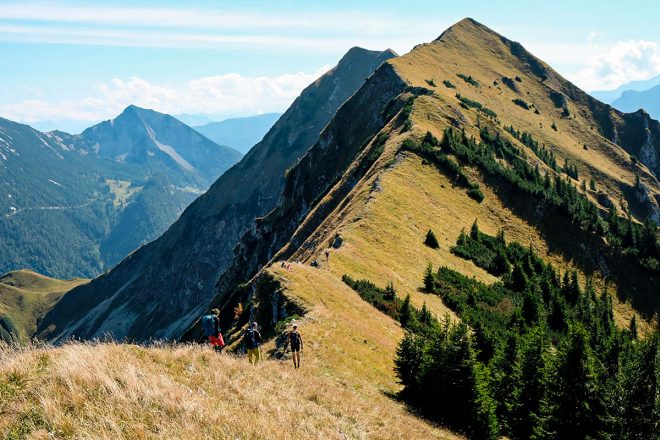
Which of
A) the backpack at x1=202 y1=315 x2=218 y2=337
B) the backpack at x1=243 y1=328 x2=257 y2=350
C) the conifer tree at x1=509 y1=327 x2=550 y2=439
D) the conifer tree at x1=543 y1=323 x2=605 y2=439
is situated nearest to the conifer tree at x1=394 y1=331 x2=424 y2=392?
the conifer tree at x1=509 y1=327 x2=550 y2=439

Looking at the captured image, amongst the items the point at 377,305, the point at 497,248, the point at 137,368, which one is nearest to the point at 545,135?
the point at 497,248

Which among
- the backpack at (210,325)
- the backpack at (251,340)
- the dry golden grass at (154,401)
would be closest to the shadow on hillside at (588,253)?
the backpack at (251,340)

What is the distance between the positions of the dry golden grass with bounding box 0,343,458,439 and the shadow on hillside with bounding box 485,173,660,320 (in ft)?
254

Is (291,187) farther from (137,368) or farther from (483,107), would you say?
(137,368)

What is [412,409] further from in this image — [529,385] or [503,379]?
[529,385]

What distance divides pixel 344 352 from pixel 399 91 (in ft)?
382

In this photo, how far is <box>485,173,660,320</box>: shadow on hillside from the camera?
265ft

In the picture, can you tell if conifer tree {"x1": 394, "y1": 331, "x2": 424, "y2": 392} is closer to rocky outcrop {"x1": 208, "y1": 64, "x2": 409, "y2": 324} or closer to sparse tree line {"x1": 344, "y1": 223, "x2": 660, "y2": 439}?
sparse tree line {"x1": 344, "y1": 223, "x2": 660, "y2": 439}

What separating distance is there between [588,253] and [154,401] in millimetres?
88519

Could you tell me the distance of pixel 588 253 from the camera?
84.9 m

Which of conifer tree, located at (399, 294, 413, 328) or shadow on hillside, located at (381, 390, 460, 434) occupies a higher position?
conifer tree, located at (399, 294, 413, 328)

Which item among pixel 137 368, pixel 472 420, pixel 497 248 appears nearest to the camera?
pixel 137 368

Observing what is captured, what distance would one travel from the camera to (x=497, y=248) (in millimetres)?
72875

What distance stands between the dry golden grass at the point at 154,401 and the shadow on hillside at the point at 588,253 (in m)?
77.5
